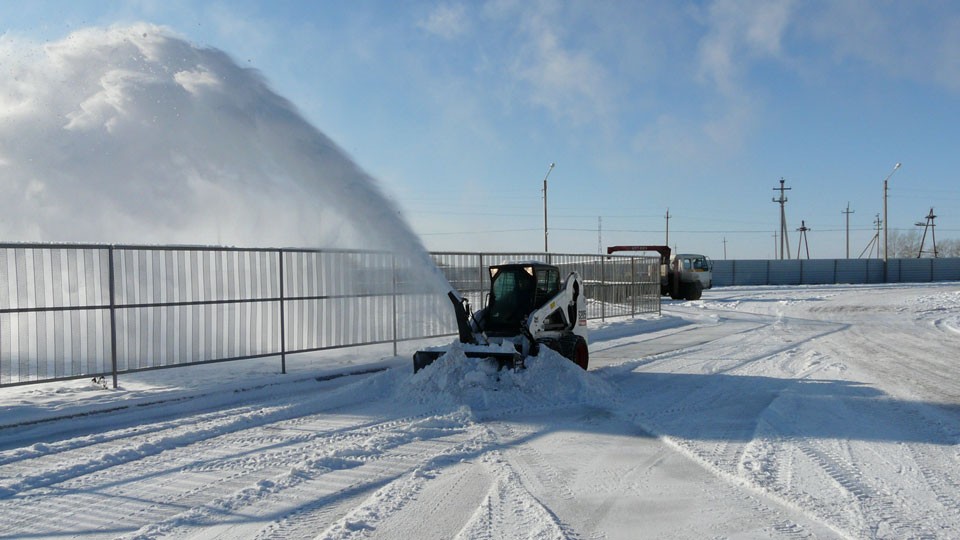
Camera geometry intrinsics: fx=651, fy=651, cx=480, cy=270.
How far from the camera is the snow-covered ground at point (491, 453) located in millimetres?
4688

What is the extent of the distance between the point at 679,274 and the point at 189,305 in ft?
96.5

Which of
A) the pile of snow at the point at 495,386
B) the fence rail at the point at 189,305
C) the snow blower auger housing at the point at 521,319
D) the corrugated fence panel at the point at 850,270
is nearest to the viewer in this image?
the pile of snow at the point at 495,386

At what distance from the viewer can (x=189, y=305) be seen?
10492mm

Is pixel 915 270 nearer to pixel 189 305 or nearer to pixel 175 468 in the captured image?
pixel 189 305

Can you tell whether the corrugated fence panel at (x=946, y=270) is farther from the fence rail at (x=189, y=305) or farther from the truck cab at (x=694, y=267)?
the fence rail at (x=189, y=305)

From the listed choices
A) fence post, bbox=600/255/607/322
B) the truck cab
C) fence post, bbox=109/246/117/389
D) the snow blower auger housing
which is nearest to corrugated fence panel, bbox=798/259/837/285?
the truck cab

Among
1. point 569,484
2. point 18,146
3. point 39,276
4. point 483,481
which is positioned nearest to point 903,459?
point 569,484

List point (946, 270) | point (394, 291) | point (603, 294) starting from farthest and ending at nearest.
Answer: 1. point (946, 270)
2. point (603, 294)
3. point (394, 291)

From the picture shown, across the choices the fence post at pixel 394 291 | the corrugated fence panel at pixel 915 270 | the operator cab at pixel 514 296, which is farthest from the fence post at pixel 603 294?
the corrugated fence panel at pixel 915 270

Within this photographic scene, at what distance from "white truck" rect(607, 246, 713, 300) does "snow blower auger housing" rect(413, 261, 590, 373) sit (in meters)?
25.1

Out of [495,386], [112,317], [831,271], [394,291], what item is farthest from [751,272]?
[112,317]

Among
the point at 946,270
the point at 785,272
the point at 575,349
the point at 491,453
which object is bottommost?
the point at 491,453

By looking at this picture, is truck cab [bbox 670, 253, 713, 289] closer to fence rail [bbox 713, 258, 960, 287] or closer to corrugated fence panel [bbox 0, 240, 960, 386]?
fence rail [bbox 713, 258, 960, 287]

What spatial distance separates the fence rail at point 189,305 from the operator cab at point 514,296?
64.6 inches
